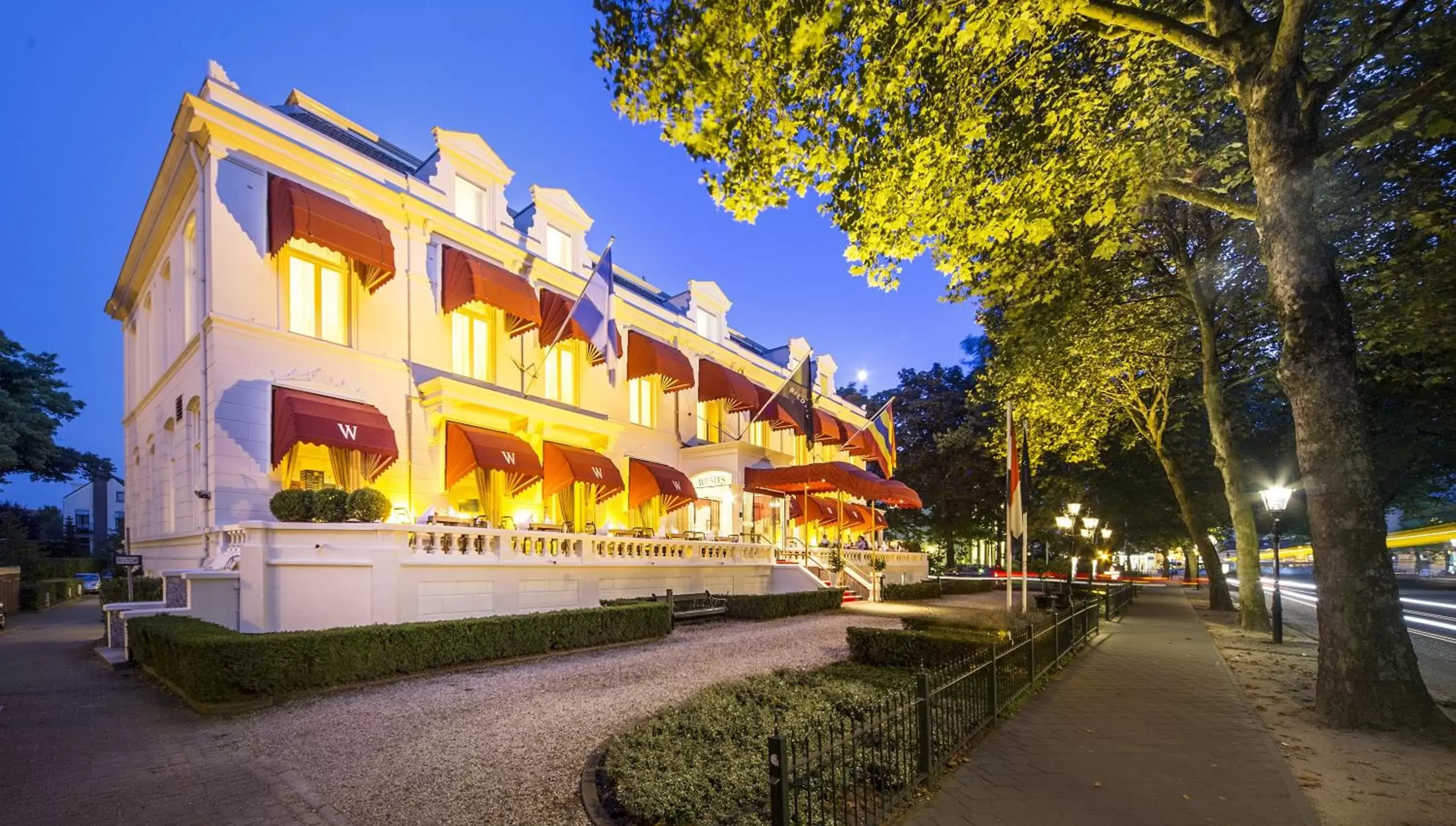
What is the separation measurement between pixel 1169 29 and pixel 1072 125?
190cm

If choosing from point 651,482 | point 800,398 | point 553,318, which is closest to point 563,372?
point 553,318

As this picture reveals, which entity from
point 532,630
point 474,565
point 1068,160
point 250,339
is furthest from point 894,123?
point 250,339

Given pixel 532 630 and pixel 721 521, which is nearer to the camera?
pixel 532 630

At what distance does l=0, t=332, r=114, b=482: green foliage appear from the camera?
95.2 ft

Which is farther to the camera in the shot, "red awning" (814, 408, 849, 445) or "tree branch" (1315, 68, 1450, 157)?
"red awning" (814, 408, 849, 445)

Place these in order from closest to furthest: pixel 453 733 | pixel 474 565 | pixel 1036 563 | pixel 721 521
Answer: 1. pixel 453 733
2. pixel 474 565
3. pixel 721 521
4. pixel 1036 563

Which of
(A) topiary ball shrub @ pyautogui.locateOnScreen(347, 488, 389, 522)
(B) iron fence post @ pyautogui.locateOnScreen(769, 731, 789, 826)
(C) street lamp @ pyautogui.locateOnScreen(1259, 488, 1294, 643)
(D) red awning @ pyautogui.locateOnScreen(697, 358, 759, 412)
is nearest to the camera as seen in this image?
(B) iron fence post @ pyautogui.locateOnScreen(769, 731, 789, 826)

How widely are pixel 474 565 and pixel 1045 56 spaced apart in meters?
13.6

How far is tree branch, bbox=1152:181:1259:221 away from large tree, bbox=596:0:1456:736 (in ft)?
0.15

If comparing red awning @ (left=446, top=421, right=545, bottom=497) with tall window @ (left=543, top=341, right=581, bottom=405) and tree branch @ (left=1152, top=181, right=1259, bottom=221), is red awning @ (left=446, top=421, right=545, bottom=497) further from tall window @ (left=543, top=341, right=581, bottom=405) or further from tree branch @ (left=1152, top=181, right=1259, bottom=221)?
tree branch @ (left=1152, top=181, right=1259, bottom=221)

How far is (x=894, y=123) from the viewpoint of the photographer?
29.9ft

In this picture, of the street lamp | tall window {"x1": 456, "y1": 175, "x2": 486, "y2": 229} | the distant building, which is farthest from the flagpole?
the distant building

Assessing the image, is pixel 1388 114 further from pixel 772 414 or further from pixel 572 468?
pixel 772 414

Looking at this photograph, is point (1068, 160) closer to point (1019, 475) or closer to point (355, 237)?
point (1019, 475)
